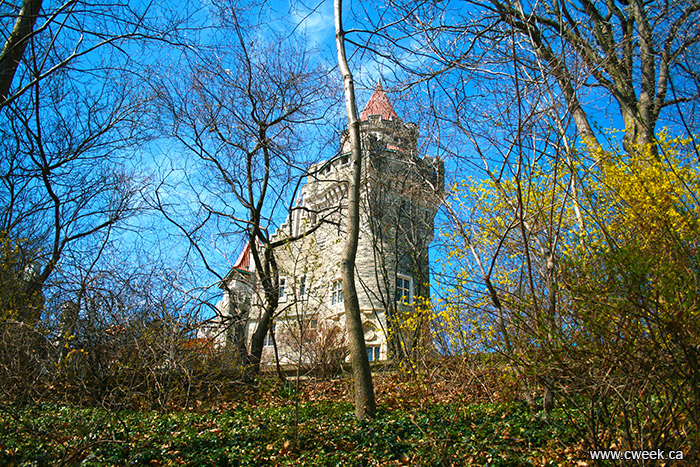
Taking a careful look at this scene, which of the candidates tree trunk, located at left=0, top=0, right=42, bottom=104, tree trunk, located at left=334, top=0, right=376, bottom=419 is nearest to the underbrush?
tree trunk, located at left=334, top=0, right=376, bottom=419

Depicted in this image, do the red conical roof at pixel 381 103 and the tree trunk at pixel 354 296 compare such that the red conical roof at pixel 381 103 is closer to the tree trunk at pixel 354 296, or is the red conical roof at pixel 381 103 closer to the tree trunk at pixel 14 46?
the tree trunk at pixel 354 296

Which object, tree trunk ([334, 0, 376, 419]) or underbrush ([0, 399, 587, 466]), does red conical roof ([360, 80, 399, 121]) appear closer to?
tree trunk ([334, 0, 376, 419])

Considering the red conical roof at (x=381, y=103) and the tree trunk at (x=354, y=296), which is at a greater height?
the red conical roof at (x=381, y=103)

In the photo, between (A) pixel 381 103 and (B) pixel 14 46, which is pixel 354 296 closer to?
(B) pixel 14 46

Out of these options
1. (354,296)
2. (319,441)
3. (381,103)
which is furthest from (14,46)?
(381,103)

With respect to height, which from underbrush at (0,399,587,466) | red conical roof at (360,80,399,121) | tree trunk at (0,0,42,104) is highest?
red conical roof at (360,80,399,121)

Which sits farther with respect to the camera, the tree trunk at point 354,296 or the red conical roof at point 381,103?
the red conical roof at point 381,103

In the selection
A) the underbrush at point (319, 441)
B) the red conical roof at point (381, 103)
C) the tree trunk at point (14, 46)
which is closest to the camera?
the underbrush at point (319, 441)

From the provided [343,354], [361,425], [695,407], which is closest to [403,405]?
[361,425]

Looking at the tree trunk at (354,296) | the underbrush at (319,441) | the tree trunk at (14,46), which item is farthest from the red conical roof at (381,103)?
the underbrush at (319,441)

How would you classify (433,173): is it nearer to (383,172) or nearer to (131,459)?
(383,172)

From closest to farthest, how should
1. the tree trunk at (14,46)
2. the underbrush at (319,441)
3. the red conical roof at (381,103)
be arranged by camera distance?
the underbrush at (319,441) < the tree trunk at (14,46) < the red conical roof at (381,103)

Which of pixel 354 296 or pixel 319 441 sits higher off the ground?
pixel 354 296

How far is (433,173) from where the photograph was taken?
383 inches
